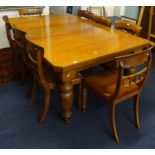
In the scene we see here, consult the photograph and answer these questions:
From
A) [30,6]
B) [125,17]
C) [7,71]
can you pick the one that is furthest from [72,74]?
[125,17]

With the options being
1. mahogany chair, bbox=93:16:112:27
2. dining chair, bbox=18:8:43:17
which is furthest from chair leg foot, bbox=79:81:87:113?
dining chair, bbox=18:8:43:17

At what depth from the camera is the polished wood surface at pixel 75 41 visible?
1766mm

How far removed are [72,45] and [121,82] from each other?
0.65 m

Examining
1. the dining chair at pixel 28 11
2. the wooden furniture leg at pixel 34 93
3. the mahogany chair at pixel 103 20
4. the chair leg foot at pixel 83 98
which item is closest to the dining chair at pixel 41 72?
the chair leg foot at pixel 83 98

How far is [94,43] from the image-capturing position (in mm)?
2090

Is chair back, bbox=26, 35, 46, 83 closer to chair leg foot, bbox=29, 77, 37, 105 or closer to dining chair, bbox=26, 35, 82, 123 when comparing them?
dining chair, bbox=26, 35, 82, 123

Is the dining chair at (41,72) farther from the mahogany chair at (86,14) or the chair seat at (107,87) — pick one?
the mahogany chair at (86,14)

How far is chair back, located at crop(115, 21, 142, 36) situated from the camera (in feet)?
7.57

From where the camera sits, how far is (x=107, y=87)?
1896 millimetres

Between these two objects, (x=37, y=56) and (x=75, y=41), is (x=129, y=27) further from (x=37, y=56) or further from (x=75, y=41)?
(x=37, y=56)

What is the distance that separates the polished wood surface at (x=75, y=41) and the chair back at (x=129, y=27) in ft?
0.35
